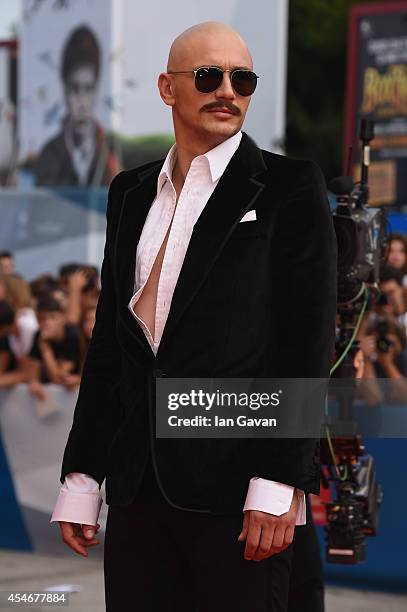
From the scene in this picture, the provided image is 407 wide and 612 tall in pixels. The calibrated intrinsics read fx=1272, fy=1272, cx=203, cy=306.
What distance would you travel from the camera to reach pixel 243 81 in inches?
109

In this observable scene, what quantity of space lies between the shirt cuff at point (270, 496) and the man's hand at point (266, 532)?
0.01 meters

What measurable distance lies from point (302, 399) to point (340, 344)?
1679 millimetres

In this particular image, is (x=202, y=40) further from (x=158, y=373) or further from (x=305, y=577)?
(x=305, y=577)

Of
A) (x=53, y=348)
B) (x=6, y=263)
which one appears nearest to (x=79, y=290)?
(x=53, y=348)

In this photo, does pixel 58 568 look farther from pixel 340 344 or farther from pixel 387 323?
pixel 340 344

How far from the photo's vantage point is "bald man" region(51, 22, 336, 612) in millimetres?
2633

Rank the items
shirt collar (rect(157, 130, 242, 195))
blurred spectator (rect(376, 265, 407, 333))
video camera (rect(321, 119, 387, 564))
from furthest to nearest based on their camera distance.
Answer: blurred spectator (rect(376, 265, 407, 333)), video camera (rect(321, 119, 387, 564)), shirt collar (rect(157, 130, 242, 195))

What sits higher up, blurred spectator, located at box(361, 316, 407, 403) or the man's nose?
the man's nose

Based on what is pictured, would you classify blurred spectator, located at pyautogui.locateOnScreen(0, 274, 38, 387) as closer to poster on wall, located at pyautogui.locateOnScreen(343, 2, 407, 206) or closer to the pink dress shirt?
the pink dress shirt

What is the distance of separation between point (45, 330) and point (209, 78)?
5.62m

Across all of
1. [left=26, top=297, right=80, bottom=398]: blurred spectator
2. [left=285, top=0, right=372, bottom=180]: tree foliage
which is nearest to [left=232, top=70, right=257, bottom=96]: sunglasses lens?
[left=26, top=297, right=80, bottom=398]: blurred spectator

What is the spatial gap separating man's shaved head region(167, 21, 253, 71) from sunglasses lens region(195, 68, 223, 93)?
0.05 m

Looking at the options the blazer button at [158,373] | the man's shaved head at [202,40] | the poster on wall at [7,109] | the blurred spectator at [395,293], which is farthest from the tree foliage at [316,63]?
the blazer button at [158,373]

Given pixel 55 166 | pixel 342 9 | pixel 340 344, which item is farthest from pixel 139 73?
pixel 342 9
